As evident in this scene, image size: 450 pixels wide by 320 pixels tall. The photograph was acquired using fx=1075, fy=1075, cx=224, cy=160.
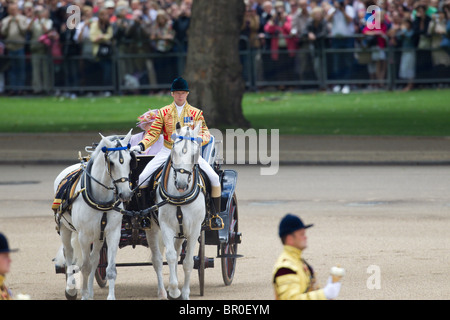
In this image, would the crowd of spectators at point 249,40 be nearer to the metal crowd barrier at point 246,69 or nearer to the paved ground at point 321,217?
the metal crowd barrier at point 246,69

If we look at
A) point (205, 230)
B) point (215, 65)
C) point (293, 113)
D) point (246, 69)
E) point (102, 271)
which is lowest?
point (293, 113)

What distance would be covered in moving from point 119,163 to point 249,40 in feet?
71.9

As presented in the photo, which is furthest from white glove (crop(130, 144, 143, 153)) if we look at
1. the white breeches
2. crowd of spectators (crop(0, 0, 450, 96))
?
crowd of spectators (crop(0, 0, 450, 96))

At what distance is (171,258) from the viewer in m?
10.3

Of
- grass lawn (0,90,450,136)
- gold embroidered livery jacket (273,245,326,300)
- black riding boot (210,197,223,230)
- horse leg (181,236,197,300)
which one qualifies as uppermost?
gold embroidered livery jacket (273,245,326,300)

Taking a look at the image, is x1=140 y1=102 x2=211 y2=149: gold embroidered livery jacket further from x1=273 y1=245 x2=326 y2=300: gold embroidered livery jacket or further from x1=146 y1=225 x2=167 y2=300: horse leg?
x1=273 y1=245 x2=326 y2=300: gold embroidered livery jacket

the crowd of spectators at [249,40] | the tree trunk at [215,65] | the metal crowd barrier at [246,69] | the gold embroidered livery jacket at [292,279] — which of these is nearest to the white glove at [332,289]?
the gold embroidered livery jacket at [292,279]

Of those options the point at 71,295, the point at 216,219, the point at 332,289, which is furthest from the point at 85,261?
the point at 332,289

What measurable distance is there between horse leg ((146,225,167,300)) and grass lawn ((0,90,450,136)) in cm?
1429

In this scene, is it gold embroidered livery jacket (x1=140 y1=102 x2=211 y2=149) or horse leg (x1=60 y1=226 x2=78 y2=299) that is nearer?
horse leg (x1=60 y1=226 x2=78 y2=299)

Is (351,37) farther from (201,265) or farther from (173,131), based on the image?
(201,265)

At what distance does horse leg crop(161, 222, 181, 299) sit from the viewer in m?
10.2

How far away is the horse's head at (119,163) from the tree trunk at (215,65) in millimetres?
16236
